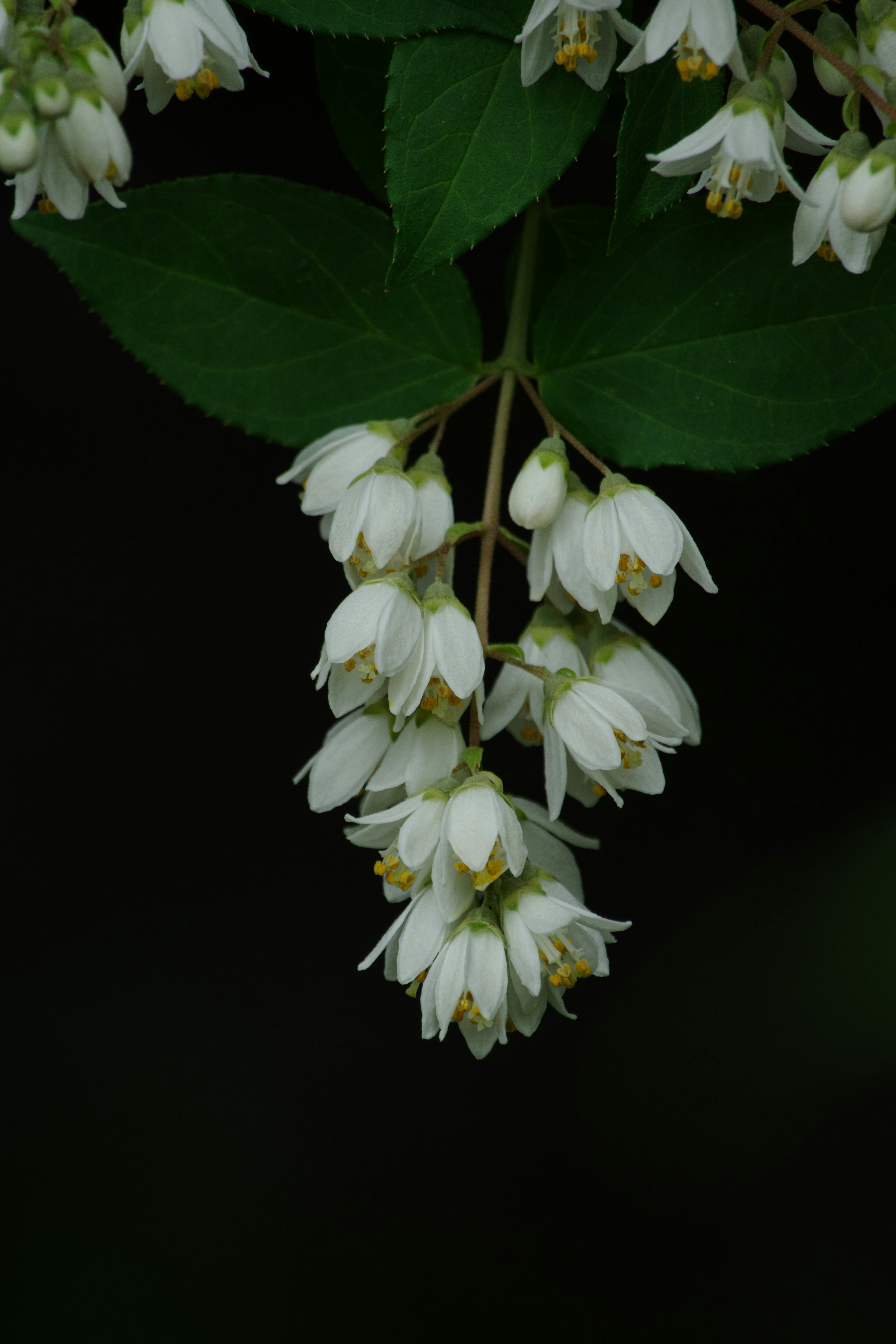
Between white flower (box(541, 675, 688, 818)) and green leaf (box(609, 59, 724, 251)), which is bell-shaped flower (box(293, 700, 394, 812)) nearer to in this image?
white flower (box(541, 675, 688, 818))

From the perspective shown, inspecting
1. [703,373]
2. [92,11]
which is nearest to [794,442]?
[703,373]

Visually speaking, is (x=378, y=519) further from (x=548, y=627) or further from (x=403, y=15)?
(x=403, y=15)

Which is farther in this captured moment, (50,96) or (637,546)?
(637,546)

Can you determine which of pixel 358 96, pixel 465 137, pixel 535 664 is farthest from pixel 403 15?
pixel 535 664

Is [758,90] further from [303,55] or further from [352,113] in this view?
[303,55]

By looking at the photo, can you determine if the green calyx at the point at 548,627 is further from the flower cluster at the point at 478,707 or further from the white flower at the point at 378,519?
the white flower at the point at 378,519

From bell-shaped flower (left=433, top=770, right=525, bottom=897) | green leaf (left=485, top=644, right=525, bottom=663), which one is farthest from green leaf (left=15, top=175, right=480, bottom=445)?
bell-shaped flower (left=433, top=770, right=525, bottom=897)
